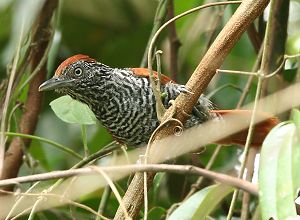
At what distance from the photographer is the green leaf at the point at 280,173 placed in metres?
1.61

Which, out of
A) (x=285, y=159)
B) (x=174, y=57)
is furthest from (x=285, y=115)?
(x=285, y=159)

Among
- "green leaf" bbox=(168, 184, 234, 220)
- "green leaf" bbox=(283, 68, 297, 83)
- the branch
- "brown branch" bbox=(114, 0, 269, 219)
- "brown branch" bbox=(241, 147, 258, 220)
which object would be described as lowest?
"brown branch" bbox=(241, 147, 258, 220)

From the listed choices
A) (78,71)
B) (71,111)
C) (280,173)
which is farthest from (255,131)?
(280,173)

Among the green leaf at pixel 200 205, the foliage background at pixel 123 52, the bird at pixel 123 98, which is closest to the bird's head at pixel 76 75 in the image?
the bird at pixel 123 98

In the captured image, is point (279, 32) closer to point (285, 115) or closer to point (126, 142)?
point (285, 115)

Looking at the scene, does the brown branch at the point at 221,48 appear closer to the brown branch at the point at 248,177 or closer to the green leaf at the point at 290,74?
the brown branch at the point at 248,177

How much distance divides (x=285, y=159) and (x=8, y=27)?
5.64 ft

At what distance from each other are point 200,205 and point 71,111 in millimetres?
1140

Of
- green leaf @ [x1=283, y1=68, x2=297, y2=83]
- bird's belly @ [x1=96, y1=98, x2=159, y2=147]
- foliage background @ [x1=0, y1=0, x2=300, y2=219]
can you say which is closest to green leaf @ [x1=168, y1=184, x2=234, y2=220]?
foliage background @ [x1=0, y1=0, x2=300, y2=219]

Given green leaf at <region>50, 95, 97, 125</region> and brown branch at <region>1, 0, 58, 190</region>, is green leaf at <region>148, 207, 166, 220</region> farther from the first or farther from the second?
brown branch at <region>1, 0, 58, 190</region>

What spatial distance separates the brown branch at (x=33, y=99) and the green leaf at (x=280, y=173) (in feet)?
6.21

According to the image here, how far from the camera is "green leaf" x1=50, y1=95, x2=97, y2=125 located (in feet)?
9.41

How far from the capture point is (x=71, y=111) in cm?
292

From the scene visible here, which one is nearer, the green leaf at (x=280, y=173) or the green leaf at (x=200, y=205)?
the green leaf at (x=280, y=173)
